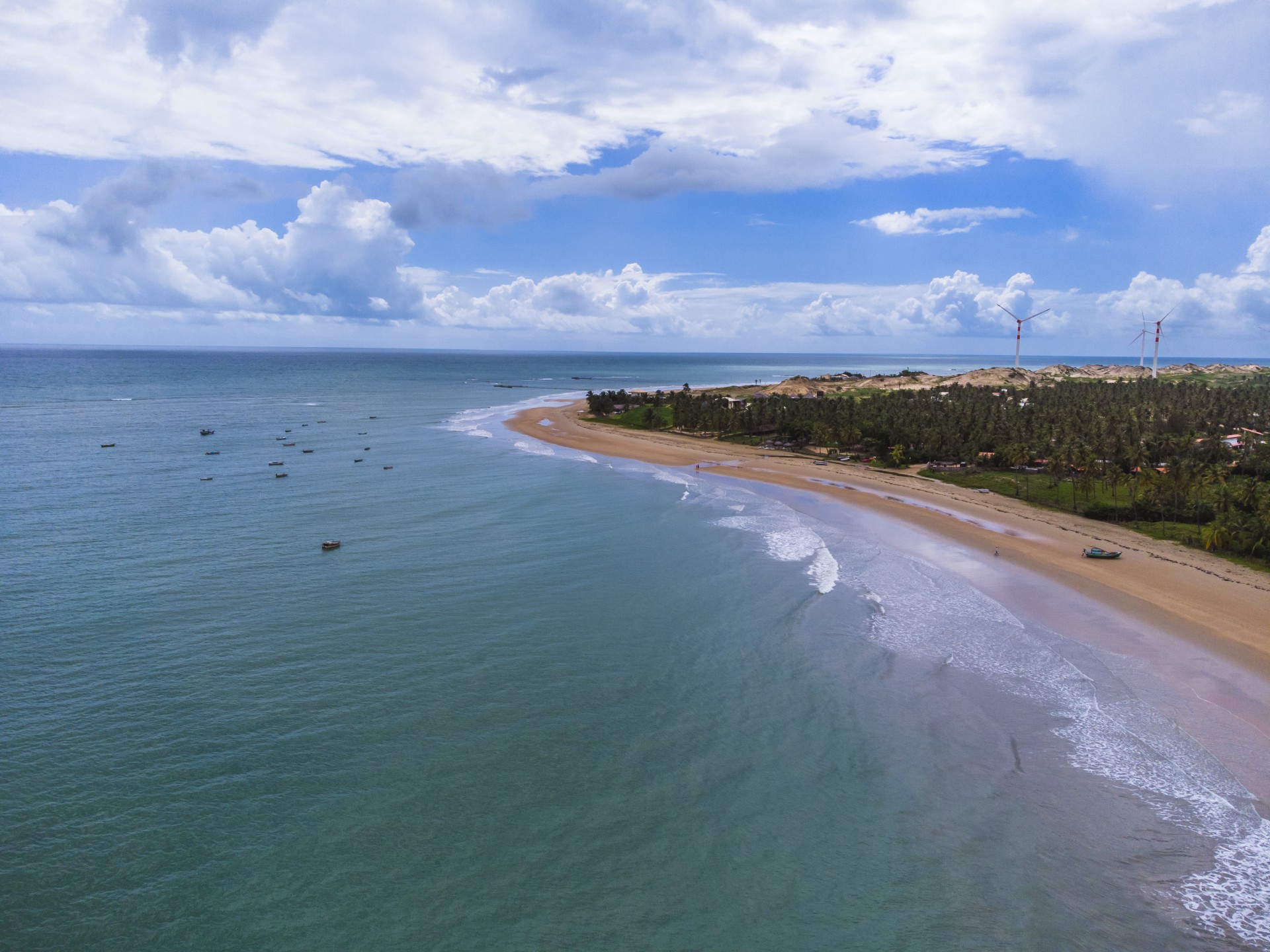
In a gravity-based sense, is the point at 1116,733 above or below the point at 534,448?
below

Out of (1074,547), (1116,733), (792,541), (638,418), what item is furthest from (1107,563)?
(638,418)

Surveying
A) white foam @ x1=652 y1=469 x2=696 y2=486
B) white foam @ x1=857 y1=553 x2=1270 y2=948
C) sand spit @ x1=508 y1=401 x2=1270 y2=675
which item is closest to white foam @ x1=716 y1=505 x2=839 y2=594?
white foam @ x1=857 y1=553 x2=1270 y2=948

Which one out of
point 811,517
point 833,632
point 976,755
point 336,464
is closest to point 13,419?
point 336,464

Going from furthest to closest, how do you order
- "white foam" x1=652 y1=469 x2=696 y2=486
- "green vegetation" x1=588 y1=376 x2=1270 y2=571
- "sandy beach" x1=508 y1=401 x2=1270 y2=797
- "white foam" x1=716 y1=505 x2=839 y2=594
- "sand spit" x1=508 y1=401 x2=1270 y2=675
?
"white foam" x1=652 y1=469 x2=696 y2=486
"green vegetation" x1=588 y1=376 x2=1270 y2=571
"white foam" x1=716 y1=505 x2=839 y2=594
"sand spit" x1=508 y1=401 x2=1270 y2=675
"sandy beach" x1=508 y1=401 x2=1270 y2=797

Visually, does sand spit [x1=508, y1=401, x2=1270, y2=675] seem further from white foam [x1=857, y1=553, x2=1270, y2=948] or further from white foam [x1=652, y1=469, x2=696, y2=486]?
white foam [x1=857, y1=553, x2=1270, y2=948]

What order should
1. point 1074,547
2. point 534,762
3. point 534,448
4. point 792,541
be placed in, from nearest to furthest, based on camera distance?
point 534,762, point 1074,547, point 792,541, point 534,448

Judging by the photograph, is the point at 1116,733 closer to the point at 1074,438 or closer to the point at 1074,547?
the point at 1074,547
